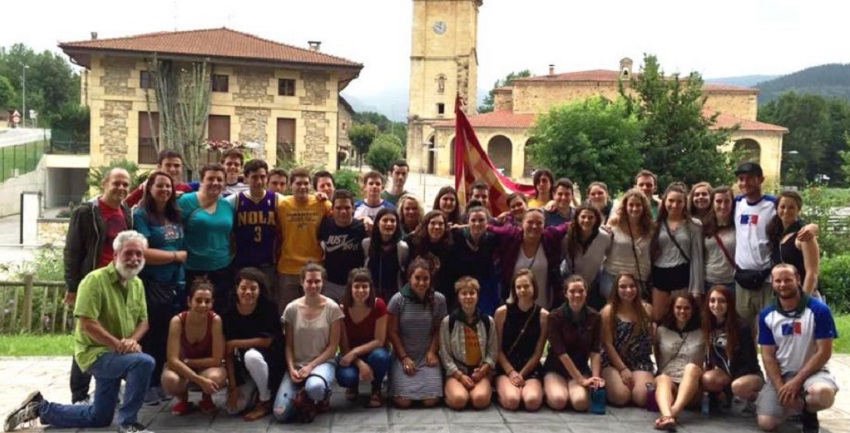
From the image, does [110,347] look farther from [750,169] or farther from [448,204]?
[750,169]

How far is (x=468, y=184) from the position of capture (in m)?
8.99

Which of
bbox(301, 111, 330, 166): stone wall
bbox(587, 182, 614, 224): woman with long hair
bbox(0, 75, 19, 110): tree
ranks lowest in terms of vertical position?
bbox(587, 182, 614, 224): woman with long hair

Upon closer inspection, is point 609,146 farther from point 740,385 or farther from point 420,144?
point 740,385

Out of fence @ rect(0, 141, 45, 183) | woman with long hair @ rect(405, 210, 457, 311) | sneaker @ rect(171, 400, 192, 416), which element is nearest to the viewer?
sneaker @ rect(171, 400, 192, 416)

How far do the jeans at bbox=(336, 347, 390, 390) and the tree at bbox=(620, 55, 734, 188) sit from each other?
29.1m

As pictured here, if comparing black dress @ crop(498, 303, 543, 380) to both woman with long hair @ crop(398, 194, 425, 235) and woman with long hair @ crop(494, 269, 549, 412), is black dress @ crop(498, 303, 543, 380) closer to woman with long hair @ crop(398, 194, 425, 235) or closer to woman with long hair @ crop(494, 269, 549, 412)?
woman with long hair @ crop(494, 269, 549, 412)

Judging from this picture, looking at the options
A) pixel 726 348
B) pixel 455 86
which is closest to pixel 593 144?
pixel 455 86

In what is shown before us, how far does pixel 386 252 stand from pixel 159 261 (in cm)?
187

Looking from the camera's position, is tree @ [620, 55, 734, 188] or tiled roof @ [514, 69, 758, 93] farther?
tiled roof @ [514, 69, 758, 93]

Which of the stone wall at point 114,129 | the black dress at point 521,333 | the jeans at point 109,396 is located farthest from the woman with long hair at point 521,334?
the stone wall at point 114,129

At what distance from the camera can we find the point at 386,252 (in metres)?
6.57

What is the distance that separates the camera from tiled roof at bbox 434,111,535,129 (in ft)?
169

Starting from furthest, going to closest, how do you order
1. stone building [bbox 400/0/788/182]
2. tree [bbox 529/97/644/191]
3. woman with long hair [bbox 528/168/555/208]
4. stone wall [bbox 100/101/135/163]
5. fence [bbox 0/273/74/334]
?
stone building [bbox 400/0/788/182]
tree [bbox 529/97/644/191]
stone wall [bbox 100/101/135/163]
fence [bbox 0/273/74/334]
woman with long hair [bbox 528/168/555/208]

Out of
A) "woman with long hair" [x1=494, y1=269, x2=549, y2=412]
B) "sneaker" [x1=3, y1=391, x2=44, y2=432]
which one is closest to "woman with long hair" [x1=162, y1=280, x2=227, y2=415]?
"sneaker" [x1=3, y1=391, x2=44, y2=432]
